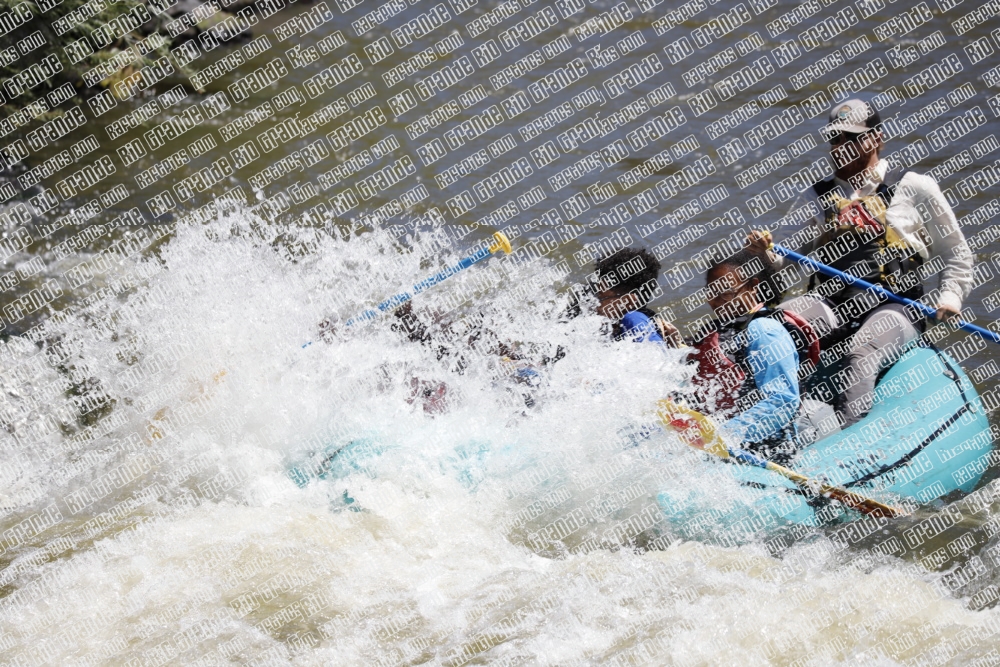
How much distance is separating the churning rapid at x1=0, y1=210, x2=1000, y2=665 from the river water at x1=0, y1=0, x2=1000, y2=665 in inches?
0.5

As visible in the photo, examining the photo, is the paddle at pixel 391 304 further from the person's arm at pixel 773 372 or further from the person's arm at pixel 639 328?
the person's arm at pixel 773 372

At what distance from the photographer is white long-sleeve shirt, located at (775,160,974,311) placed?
5262mm

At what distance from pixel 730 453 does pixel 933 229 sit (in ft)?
5.08

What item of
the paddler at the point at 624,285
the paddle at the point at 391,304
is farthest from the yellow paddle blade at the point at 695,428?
the paddle at the point at 391,304

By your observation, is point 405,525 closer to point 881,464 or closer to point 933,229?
point 881,464

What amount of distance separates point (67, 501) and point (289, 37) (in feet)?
21.8

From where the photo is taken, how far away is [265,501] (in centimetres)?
547

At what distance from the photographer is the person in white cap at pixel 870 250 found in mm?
5211

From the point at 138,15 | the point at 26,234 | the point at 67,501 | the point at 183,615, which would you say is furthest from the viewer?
the point at 138,15

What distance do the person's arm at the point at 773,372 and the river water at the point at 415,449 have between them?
1.44 ft

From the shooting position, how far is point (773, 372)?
4809mm

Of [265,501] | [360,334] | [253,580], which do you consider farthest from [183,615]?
[360,334]

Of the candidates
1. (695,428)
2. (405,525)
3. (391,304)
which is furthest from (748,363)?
(391,304)

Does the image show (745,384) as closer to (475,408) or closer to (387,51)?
(475,408)
